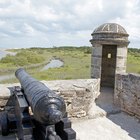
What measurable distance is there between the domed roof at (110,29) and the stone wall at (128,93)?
1.38 metres

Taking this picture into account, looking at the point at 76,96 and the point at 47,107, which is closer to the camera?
the point at 47,107

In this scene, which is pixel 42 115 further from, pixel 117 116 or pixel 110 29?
pixel 110 29

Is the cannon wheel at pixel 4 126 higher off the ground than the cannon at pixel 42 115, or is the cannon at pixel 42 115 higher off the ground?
the cannon at pixel 42 115

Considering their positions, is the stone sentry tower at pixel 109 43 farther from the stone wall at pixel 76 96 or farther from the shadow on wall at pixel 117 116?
the stone wall at pixel 76 96

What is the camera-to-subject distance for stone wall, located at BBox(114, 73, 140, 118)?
21.1 feet

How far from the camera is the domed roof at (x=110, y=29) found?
7782 millimetres

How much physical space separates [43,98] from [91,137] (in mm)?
2225

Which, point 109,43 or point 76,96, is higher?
point 109,43

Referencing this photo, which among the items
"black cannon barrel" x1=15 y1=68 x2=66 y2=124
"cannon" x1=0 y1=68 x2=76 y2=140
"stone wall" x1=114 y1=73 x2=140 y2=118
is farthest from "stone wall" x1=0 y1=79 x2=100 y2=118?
"black cannon barrel" x1=15 y1=68 x2=66 y2=124

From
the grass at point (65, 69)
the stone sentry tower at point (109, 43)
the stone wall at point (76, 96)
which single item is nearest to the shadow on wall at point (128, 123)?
the stone wall at point (76, 96)

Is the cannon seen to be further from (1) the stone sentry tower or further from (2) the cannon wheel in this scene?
(1) the stone sentry tower

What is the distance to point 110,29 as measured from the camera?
783cm

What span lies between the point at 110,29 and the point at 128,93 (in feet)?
6.76

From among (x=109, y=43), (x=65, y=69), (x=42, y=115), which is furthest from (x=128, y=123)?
(x=65, y=69)
